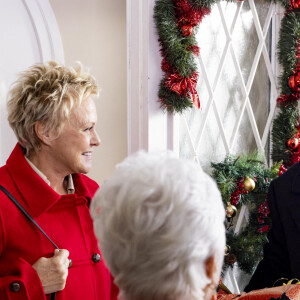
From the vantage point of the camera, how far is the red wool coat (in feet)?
5.16

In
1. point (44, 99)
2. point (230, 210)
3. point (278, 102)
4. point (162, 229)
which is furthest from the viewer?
point (278, 102)

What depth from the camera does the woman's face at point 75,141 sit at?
1716 mm

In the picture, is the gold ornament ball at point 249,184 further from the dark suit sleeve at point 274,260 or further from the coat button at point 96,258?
the coat button at point 96,258

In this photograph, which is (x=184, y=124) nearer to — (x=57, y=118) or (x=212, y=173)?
(x=212, y=173)

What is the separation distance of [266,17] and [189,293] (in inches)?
78.3

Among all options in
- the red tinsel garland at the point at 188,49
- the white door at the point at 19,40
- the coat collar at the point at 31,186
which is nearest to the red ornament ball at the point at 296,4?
the red tinsel garland at the point at 188,49

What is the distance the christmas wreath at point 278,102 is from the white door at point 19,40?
0.57 metres

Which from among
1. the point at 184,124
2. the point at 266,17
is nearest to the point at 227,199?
the point at 184,124

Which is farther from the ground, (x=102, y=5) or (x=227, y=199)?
(x=102, y=5)

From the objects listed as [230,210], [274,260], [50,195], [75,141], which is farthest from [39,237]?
[230,210]

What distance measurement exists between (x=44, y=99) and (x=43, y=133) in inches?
4.4

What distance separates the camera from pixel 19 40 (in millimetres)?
2432

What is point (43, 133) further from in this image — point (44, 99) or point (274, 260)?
point (274, 260)

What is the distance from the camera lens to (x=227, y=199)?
96.6 inches
